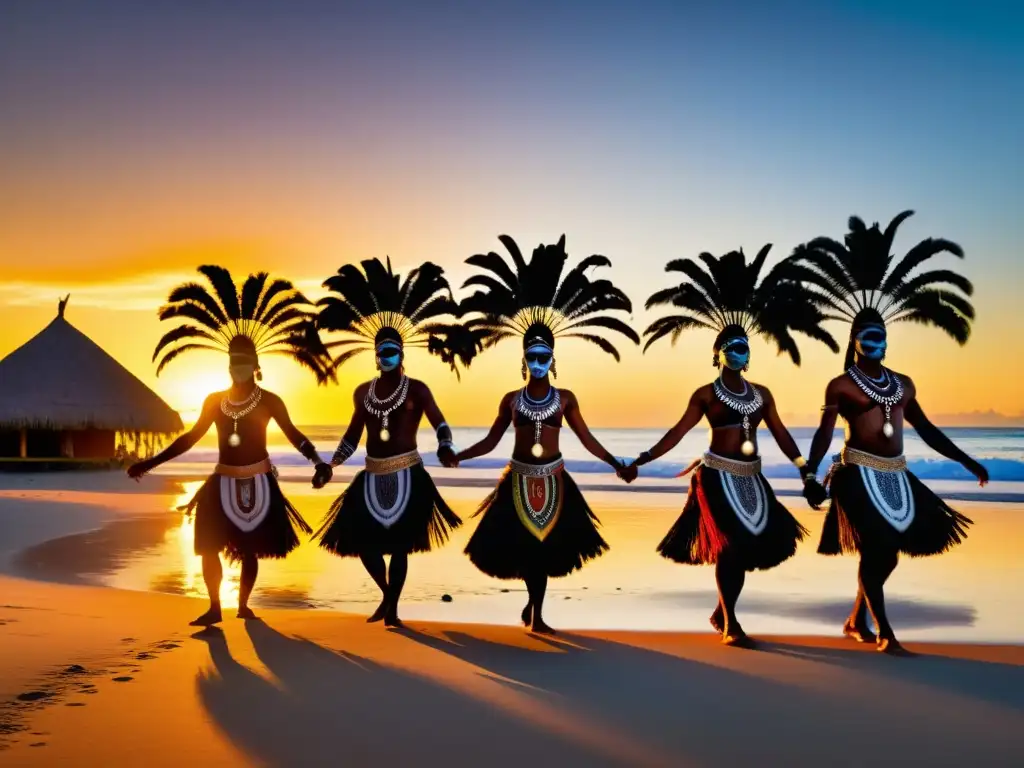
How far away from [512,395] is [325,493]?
21.5 metres

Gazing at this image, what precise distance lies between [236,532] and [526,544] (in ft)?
7.38

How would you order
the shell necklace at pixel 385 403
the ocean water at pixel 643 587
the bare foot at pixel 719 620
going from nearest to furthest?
1. the bare foot at pixel 719 620
2. the shell necklace at pixel 385 403
3. the ocean water at pixel 643 587

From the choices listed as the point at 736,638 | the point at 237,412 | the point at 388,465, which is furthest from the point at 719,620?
the point at 237,412

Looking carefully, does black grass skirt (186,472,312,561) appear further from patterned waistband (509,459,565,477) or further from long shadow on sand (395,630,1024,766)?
long shadow on sand (395,630,1024,766)

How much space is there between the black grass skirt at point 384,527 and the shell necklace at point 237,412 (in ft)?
3.06

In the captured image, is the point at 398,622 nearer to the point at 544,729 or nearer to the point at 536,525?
the point at 536,525

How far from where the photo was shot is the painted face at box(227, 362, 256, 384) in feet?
29.9

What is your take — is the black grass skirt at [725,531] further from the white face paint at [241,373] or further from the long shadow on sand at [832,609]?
the white face paint at [241,373]

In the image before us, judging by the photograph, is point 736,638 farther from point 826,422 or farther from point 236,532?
point 236,532

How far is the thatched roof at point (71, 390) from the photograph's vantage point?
4038 cm

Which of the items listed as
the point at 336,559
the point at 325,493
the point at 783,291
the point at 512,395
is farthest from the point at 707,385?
the point at 783,291

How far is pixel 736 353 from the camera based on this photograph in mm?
8453

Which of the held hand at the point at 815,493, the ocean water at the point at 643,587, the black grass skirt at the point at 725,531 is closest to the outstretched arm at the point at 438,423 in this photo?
the ocean water at the point at 643,587

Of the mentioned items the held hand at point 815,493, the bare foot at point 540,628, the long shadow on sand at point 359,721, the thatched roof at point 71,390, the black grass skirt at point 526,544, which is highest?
the thatched roof at point 71,390
